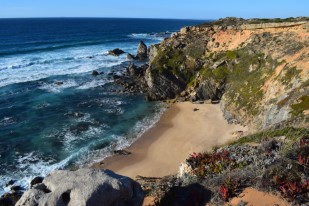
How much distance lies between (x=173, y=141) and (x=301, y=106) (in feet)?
45.3

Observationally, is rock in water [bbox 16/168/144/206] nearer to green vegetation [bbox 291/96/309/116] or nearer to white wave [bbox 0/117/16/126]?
green vegetation [bbox 291/96/309/116]

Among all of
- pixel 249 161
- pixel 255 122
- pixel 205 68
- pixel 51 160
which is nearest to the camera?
pixel 249 161

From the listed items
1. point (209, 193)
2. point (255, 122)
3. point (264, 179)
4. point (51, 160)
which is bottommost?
point (51, 160)

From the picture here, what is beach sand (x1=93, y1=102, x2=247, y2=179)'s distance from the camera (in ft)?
105

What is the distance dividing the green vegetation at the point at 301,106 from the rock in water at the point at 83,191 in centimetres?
1868

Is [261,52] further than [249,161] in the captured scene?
Yes

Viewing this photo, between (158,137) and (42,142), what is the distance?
12.7 metres

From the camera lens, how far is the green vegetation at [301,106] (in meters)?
28.0

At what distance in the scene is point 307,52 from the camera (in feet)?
126

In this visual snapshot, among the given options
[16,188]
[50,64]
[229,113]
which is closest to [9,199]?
[16,188]

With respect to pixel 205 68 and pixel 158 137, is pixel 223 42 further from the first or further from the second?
pixel 158 137

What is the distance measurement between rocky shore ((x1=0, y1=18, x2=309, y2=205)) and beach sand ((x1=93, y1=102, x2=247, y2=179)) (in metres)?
1.80

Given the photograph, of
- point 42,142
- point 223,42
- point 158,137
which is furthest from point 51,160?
point 223,42

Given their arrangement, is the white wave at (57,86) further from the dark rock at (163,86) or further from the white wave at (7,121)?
the dark rock at (163,86)
